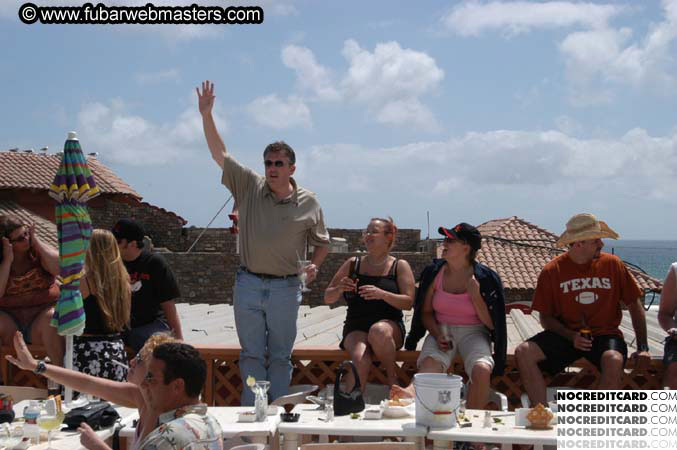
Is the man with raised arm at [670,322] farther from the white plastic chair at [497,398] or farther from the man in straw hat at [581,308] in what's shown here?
the white plastic chair at [497,398]

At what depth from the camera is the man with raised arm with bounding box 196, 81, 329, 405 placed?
530cm

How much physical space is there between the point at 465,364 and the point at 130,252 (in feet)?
8.59

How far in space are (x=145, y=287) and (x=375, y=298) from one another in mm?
1757

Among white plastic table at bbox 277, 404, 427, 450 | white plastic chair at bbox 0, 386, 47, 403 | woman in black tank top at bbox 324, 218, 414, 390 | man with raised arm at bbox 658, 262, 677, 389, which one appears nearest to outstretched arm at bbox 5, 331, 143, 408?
white plastic table at bbox 277, 404, 427, 450

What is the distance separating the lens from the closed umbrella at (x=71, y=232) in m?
4.88

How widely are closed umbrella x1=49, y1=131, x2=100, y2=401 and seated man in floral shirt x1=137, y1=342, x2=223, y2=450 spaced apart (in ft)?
7.12

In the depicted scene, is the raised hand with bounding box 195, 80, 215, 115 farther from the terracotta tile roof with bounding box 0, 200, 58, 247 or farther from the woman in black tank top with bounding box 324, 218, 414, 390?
the terracotta tile roof with bounding box 0, 200, 58, 247

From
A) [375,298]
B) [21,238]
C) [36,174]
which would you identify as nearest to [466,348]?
[375,298]

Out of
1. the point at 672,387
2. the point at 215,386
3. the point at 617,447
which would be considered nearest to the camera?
the point at 617,447

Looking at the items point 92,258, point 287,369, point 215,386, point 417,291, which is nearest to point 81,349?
point 92,258

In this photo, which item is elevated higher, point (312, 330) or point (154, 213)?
point (154, 213)

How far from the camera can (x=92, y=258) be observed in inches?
208

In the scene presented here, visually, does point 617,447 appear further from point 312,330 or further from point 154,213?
point 154,213

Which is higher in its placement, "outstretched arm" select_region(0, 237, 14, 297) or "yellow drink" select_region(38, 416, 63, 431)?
"outstretched arm" select_region(0, 237, 14, 297)
